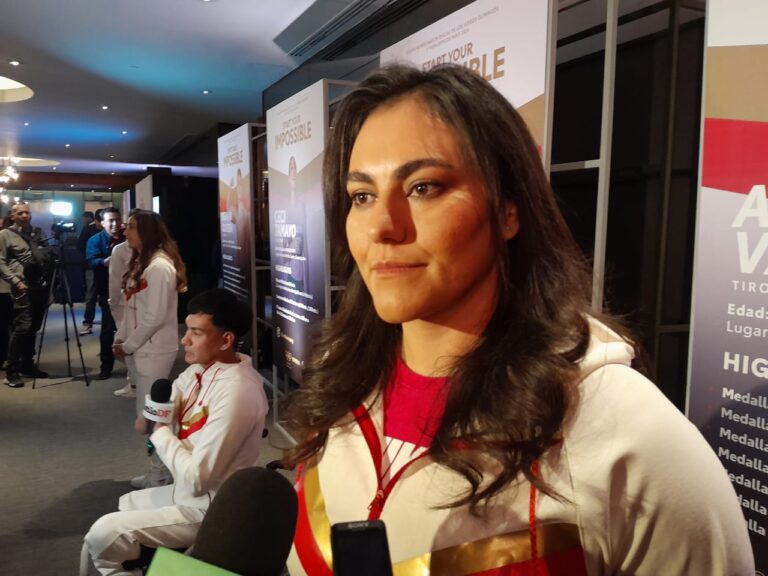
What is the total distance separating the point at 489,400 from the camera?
2.35ft

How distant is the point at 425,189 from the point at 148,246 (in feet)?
12.2

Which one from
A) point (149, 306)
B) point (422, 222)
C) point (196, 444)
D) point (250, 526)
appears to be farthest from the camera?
point (149, 306)

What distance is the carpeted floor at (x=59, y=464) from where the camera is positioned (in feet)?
9.67

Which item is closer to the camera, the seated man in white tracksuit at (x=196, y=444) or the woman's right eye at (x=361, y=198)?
the woman's right eye at (x=361, y=198)

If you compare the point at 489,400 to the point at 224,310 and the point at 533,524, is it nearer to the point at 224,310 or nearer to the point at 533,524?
the point at 533,524

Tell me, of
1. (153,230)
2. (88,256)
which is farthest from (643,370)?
(88,256)

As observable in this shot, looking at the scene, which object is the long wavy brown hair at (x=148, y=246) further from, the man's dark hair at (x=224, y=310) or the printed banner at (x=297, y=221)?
the man's dark hair at (x=224, y=310)

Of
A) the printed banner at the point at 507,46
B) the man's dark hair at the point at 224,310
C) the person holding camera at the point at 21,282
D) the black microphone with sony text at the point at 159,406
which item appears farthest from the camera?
the person holding camera at the point at 21,282

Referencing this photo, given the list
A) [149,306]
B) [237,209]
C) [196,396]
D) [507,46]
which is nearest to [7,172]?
[237,209]

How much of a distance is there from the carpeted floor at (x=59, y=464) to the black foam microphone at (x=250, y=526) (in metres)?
2.57

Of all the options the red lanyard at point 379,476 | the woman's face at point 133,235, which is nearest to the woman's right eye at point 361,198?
the red lanyard at point 379,476

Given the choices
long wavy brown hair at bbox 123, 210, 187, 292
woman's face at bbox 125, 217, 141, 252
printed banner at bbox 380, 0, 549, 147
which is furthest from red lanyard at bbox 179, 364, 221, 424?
woman's face at bbox 125, 217, 141, 252

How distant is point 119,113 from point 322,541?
9332mm

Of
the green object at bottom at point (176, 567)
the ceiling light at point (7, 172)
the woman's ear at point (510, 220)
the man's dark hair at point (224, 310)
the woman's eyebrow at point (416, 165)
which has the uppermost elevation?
the ceiling light at point (7, 172)
